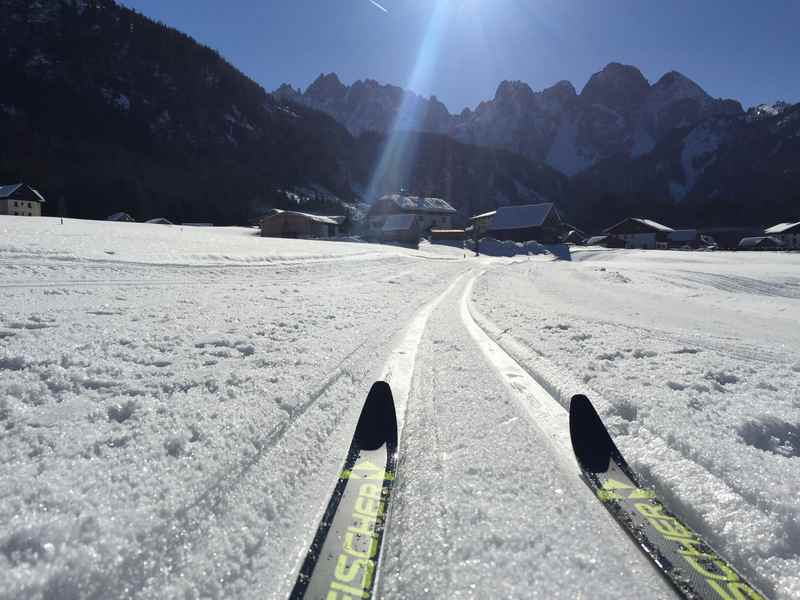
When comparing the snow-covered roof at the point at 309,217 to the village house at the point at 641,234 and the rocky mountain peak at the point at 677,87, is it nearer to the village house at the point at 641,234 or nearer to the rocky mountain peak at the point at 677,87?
the village house at the point at 641,234

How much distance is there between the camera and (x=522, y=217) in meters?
64.9

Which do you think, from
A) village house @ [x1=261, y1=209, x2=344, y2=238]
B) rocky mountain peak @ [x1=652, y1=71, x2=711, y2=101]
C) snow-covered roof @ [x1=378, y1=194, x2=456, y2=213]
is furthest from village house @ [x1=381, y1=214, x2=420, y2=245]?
rocky mountain peak @ [x1=652, y1=71, x2=711, y2=101]

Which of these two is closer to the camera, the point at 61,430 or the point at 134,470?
the point at 134,470

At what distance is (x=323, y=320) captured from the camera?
22.5 ft

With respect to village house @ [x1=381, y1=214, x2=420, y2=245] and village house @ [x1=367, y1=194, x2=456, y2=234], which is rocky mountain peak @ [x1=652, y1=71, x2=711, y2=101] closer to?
village house @ [x1=367, y1=194, x2=456, y2=234]

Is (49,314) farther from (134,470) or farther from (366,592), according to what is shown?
(366,592)

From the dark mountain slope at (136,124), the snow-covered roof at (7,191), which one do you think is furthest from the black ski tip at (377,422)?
the dark mountain slope at (136,124)

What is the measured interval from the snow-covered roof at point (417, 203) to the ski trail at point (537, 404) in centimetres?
7269

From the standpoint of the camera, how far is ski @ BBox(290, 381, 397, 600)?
163 cm

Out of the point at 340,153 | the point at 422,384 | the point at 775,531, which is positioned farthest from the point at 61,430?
the point at 340,153

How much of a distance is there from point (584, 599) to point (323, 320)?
571cm

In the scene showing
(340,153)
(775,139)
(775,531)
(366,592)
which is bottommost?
(366,592)

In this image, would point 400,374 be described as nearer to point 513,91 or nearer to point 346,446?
point 346,446

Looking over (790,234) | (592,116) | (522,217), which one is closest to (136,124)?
(522,217)
